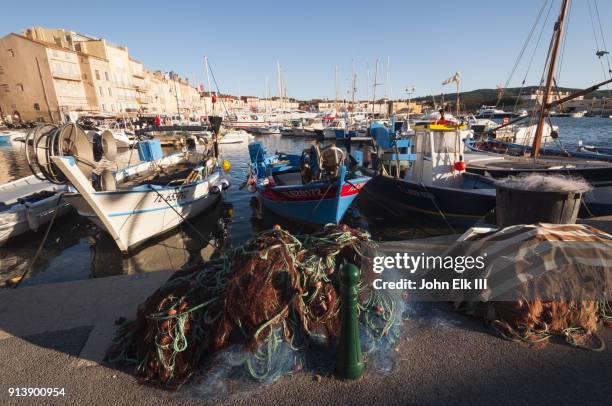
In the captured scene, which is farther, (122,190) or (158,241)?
(158,241)

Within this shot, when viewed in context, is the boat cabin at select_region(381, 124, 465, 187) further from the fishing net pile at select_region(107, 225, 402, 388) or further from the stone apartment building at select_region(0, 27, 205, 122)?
the stone apartment building at select_region(0, 27, 205, 122)

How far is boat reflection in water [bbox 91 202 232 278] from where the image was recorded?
26.7ft

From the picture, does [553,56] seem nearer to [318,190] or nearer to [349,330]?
[318,190]

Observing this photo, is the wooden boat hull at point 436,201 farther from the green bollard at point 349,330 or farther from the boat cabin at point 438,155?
the green bollard at point 349,330

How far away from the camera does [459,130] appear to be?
979 cm

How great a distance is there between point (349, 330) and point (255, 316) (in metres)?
0.89

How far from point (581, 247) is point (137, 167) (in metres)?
13.8

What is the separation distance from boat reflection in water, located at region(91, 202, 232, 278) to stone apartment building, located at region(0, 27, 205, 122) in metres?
52.8

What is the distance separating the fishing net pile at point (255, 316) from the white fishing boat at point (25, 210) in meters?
7.38

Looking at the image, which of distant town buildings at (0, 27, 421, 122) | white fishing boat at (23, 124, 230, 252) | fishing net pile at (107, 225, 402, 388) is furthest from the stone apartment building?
fishing net pile at (107, 225, 402, 388)

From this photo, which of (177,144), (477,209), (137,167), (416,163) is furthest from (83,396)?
(177,144)

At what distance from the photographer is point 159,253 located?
9.01 m

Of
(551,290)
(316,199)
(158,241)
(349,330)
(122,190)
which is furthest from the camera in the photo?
(158,241)

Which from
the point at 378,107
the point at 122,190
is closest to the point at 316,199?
A: the point at 122,190
